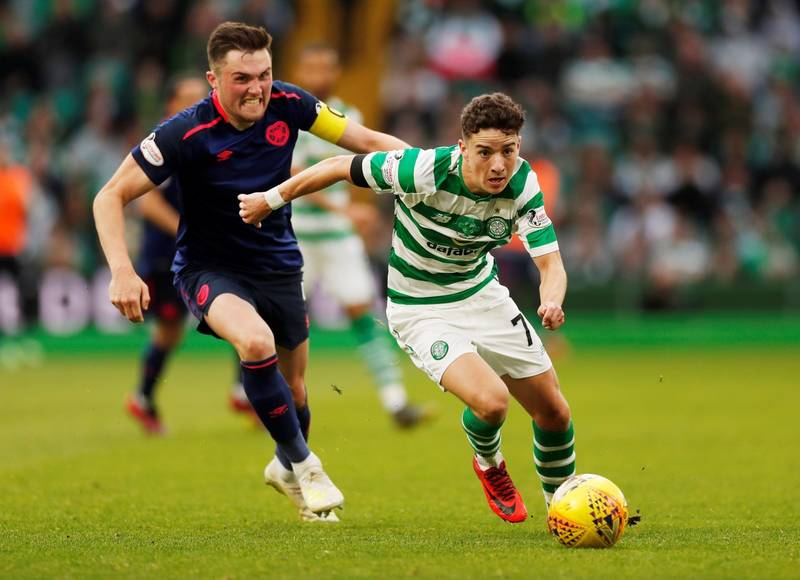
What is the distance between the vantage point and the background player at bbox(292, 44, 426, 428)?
35.7ft

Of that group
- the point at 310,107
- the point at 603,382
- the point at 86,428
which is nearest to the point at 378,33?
the point at 603,382

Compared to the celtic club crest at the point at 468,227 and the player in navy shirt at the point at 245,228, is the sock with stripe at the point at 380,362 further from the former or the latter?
the celtic club crest at the point at 468,227

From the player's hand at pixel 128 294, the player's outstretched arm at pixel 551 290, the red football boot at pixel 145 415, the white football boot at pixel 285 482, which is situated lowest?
the red football boot at pixel 145 415

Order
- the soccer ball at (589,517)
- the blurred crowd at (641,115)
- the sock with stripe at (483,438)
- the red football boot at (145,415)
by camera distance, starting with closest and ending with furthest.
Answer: the soccer ball at (589,517), the sock with stripe at (483,438), the red football boot at (145,415), the blurred crowd at (641,115)

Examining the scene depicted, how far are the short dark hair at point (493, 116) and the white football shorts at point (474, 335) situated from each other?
0.93 meters

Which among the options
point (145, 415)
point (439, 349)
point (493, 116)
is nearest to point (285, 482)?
point (439, 349)

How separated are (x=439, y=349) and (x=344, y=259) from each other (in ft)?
15.5

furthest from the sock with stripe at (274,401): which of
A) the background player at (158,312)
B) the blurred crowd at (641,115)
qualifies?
the blurred crowd at (641,115)

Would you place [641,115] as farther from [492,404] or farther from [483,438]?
[492,404]

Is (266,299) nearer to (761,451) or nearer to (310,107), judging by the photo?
(310,107)

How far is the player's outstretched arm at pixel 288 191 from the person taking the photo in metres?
6.46

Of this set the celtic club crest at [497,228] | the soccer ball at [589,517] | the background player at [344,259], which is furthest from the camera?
the background player at [344,259]

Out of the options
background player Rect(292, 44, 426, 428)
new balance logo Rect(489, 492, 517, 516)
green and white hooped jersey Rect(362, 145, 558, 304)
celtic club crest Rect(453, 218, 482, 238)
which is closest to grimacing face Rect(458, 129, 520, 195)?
green and white hooped jersey Rect(362, 145, 558, 304)

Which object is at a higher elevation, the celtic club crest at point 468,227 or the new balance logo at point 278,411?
the celtic club crest at point 468,227
